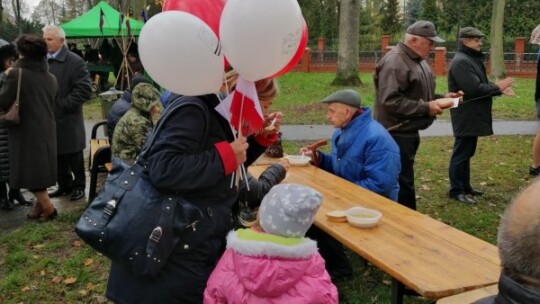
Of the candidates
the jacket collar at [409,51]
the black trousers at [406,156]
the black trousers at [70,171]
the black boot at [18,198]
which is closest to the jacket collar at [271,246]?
the black trousers at [406,156]

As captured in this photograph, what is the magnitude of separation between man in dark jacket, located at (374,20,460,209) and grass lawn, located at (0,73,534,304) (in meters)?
1.01

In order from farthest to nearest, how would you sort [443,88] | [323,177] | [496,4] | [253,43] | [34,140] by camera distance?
[496,4]
[443,88]
[34,140]
[323,177]
[253,43]

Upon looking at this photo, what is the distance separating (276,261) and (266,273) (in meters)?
0.06

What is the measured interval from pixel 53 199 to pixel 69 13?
48.3 m

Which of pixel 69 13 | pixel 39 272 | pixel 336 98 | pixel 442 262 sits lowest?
pixel 39 272

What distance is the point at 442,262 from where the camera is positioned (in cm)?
244

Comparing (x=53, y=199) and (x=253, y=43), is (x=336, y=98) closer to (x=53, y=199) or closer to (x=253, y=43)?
(x=253, y=43)

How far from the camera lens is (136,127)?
178 inches

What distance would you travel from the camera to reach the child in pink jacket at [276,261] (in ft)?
6.54

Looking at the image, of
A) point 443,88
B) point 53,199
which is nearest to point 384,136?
point 53,199

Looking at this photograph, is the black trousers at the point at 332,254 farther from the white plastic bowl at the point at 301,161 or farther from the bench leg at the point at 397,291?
the bench leg at the point at 397,291

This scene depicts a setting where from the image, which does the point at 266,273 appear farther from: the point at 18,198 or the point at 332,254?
the point at 18,198

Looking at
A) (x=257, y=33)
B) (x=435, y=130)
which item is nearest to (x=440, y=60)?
(x=435, y=130)

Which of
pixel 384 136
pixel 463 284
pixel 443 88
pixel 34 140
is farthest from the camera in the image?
pixel 443 88
